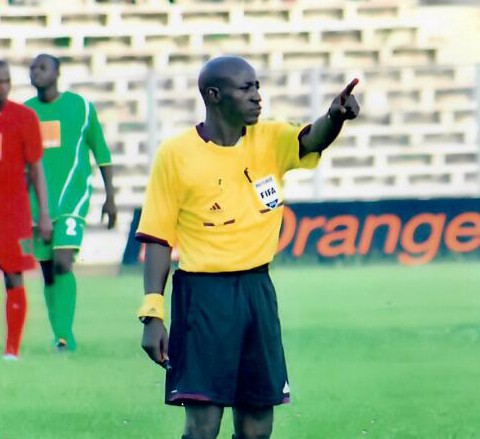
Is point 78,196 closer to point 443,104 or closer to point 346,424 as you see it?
point 346,424

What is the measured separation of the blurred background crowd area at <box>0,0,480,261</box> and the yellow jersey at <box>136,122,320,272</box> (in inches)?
539

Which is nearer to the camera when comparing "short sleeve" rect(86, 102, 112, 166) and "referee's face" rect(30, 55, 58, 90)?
"referee's face" rect(30, 55, 58, 90)

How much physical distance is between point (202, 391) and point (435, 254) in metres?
12.3

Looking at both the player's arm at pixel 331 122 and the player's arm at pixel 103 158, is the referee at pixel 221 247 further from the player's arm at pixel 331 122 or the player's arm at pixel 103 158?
the player's arm at pixel 103 158

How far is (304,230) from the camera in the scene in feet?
58.7

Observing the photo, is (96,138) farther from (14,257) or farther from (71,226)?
(14,257)

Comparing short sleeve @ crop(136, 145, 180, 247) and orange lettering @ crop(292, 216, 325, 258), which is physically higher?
short sleeve @ crop(136, 145, 180, 247)

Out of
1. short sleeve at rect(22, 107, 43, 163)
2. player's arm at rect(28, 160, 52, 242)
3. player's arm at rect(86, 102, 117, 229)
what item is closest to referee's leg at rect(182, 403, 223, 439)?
player's arm at rect(28, 160, 52, 242)

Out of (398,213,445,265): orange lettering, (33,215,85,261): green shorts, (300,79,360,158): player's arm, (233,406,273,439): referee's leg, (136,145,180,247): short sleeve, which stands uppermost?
(300,79,360,158): player's arm

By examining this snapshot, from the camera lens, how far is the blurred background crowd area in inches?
814

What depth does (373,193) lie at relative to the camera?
70.2ft

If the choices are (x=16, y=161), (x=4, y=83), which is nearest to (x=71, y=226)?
(x=16, y=161)

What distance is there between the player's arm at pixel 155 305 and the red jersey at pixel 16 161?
4665 mm

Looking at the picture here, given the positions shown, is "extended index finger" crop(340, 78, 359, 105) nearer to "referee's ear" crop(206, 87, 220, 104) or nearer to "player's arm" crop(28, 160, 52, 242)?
"referee's ear" crop(206, 87, 220, 104)
